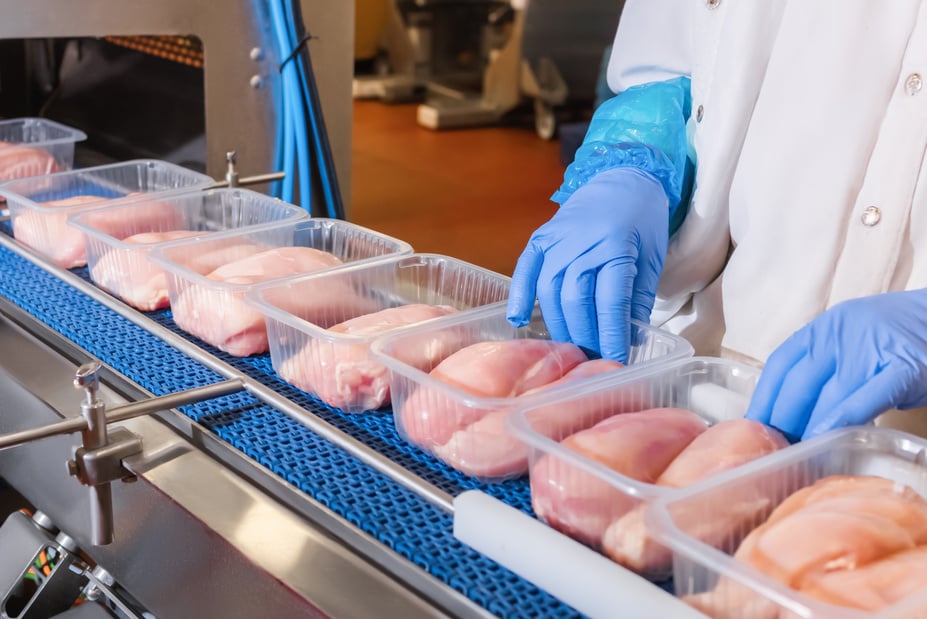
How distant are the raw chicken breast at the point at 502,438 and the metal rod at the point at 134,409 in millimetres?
277

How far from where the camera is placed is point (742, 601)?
2.39ft

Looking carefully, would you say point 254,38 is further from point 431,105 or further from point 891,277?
point 431,105

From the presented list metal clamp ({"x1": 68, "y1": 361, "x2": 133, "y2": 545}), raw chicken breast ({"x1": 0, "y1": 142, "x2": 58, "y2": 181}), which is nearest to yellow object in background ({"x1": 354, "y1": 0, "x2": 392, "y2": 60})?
raw chicken breast ({"x1": 0, "y1": 142, "x2": 58, "y2": 181})

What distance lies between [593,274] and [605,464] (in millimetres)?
369

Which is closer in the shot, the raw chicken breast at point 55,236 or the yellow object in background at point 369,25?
the raw chicken breast at point 55,236

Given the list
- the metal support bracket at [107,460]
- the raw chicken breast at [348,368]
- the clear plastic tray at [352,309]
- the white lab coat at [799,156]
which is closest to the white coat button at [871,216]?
the white lab coat at [799,156]

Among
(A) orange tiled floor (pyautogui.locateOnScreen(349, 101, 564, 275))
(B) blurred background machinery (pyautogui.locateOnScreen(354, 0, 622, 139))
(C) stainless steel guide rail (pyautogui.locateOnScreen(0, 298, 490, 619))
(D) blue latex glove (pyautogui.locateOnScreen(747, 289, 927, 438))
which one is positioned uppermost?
(D) blue latex glove (pyautogui.locateOnScreen(747, 289, 927, 438))

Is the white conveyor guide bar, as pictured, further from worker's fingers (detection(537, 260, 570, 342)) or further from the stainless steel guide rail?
worker's fingers (detection(537, 260, 570, 342))

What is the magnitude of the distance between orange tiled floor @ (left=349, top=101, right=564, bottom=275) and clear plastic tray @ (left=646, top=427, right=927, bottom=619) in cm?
306

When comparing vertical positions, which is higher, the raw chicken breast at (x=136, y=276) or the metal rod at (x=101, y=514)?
the raw chicken breast at (x=136, y=276)

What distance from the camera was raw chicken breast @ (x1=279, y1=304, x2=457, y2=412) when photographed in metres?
1.12

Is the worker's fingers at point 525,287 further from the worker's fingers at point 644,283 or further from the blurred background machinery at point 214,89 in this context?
the blurred background machinery at point 214,89

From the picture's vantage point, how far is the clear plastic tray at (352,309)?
3.70 feet

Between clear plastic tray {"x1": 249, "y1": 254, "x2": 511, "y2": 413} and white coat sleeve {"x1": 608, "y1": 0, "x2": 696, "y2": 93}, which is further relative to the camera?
white coat sleeve {"x1": 608, "y1": 0, "x2": 696, "y2": 93}
